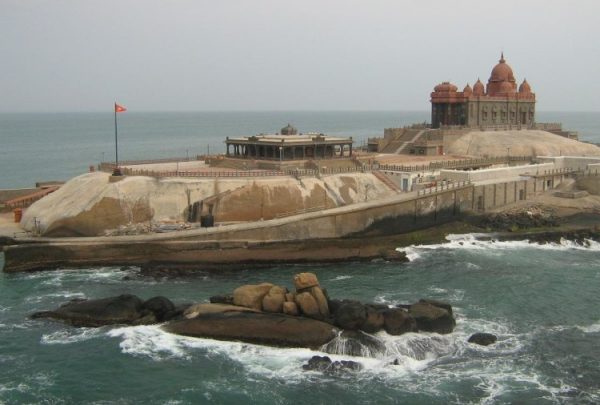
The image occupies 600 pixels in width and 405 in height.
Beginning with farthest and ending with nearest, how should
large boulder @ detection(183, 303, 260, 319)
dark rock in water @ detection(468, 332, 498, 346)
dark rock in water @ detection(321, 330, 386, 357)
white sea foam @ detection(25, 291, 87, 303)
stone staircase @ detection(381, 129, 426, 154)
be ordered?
stone staircase @ detection(381, 129, 426, 154)
white sea foam @ detection(25, 291, 87, 303)
large boulder @ detection(183, 303, 260, 319)
dark rock in water @ detection(468, 332, 498, 346)
dark rock in water @ detection(321, 330, 386, 357)

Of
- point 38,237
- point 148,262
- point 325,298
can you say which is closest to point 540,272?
point 325,298

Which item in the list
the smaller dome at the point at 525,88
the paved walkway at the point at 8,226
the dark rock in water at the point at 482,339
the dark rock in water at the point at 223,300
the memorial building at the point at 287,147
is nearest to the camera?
the dark rock in water at the point at 482,339

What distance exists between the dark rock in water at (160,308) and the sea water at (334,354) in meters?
1.26

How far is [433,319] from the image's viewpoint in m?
34.0

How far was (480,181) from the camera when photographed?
64812 millimetres

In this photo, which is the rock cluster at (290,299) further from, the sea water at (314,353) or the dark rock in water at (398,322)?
the dark rock in water at (398,322)

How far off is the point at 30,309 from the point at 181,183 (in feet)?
61.2

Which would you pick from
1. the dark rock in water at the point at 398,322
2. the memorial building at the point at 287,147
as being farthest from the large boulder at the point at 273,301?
the memorial building at the point at 287,147

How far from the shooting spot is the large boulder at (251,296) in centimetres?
3494

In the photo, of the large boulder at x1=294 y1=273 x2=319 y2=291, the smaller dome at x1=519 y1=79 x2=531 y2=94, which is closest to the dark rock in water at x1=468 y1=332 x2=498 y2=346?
the large boulder at x1=294 y1=273 x2=319 y2=291

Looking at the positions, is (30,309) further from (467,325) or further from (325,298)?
(467,325)

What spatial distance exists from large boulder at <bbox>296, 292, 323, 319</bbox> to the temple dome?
70.1 metres

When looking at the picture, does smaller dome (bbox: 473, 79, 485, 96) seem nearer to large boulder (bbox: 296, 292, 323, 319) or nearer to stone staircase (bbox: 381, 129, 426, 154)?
stone staircase (bbox: 381, 129, 426, 154)

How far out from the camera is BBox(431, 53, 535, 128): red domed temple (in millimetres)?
88125
